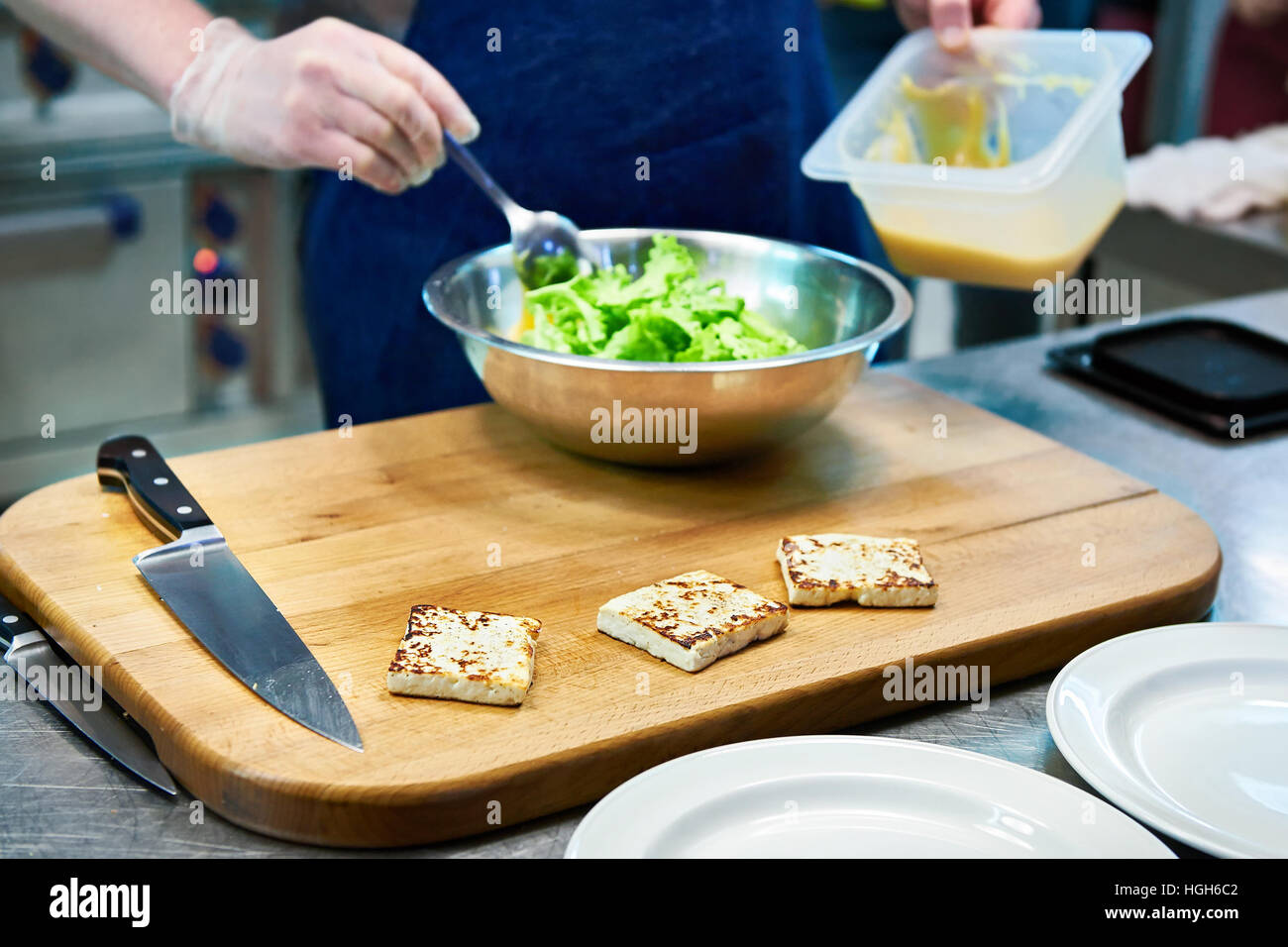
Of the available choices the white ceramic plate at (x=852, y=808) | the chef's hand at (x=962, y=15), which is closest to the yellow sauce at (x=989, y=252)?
the chef's hand at (x=962, y=15)

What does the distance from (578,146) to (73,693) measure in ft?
3.32

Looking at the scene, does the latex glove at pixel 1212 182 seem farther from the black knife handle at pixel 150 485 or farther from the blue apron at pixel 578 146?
the black knife handle at pixel 150 485

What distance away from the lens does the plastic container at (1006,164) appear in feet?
4.50

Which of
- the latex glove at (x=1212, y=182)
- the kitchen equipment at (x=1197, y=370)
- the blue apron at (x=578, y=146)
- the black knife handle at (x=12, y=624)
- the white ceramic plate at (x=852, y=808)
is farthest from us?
the latex glove at (x=1212, y=182)

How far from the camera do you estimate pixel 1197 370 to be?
1.60 m

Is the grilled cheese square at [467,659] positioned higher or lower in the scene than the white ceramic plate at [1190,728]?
A: higher

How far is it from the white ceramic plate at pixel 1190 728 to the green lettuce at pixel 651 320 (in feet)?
1.63

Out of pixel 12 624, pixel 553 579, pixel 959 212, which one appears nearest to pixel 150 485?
pixel 12 624

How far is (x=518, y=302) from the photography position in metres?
1.49

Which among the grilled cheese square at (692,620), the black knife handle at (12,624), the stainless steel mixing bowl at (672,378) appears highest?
the stainless steel mixing bowl at (672,378)

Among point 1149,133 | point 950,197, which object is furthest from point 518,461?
point 1149,133

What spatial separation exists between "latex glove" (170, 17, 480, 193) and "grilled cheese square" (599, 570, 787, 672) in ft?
2.09

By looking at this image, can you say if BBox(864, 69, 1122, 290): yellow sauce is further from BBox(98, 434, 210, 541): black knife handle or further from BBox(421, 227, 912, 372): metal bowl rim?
BBox(98, 434, 210, 541): black knife handle

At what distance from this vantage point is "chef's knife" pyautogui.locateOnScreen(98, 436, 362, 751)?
0.88 metres
